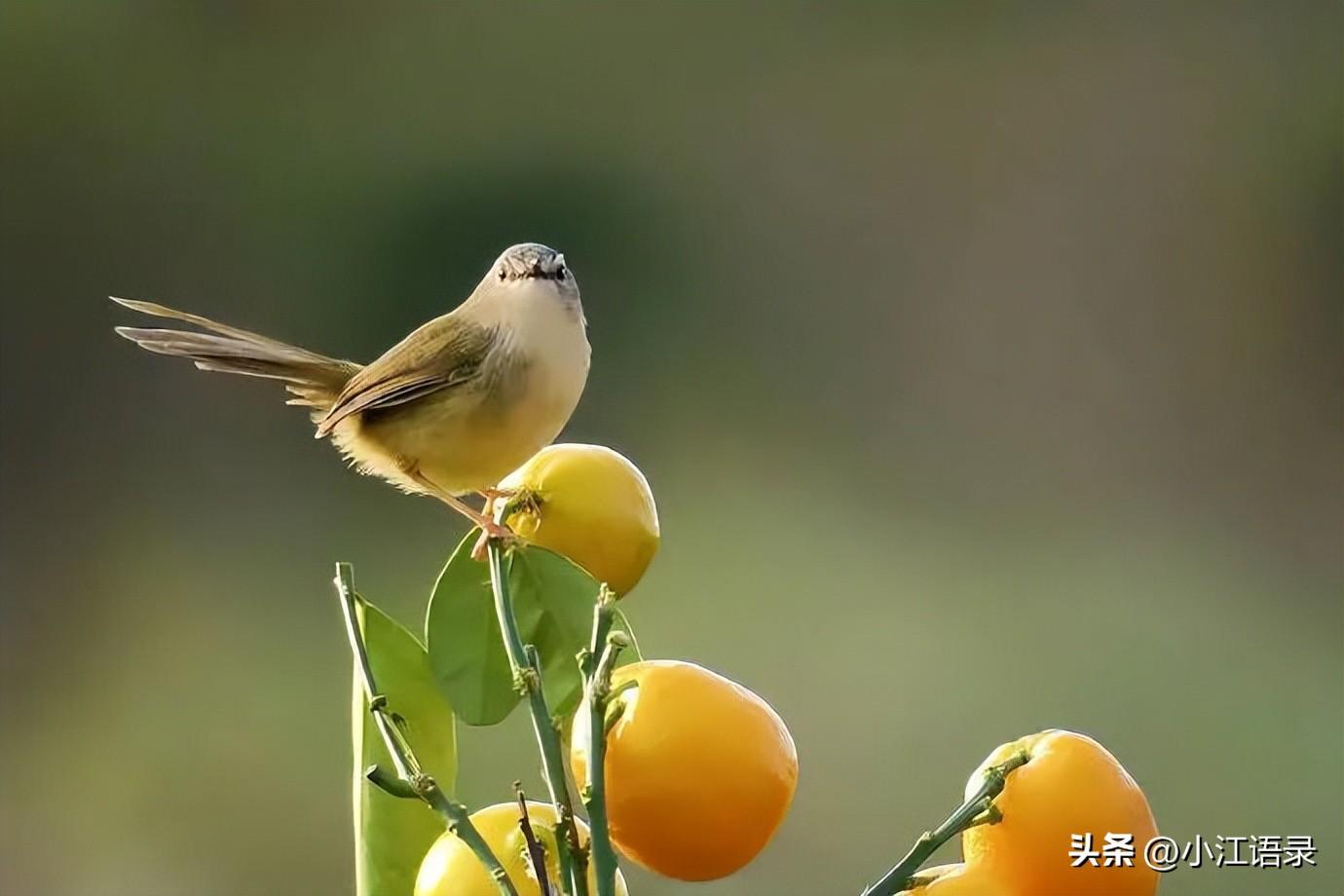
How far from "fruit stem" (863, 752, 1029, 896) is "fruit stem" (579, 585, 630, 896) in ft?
0.20

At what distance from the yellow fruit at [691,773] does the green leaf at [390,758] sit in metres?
0.06

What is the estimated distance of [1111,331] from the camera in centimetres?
239

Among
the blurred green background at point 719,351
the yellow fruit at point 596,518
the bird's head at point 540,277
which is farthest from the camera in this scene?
the blurred green background at point 719,351

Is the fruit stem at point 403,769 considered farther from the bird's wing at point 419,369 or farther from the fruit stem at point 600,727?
the bird's wing at point 419,369

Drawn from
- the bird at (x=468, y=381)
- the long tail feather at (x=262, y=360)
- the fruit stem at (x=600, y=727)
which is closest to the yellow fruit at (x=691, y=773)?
the fruit stem at (x=600, y=727)

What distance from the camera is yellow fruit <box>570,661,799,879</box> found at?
327mm

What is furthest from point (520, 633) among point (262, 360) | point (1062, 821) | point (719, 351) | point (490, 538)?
Result: point (719, 351)

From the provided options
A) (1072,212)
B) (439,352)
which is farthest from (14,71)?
(439,352)

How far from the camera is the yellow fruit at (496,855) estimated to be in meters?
0.32

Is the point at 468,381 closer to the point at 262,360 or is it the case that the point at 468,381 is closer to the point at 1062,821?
the point at 262,360

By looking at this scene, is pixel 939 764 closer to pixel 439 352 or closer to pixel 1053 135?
pixel 1053 135

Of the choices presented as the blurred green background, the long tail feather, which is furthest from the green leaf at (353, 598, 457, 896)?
the blurred green background

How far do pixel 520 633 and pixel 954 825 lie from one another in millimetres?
118

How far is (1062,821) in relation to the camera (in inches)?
12.9
